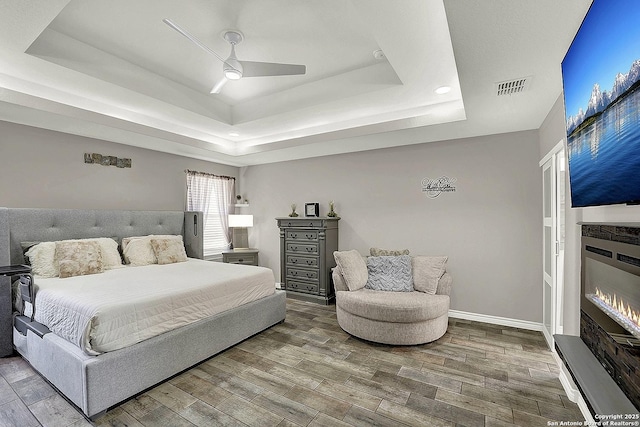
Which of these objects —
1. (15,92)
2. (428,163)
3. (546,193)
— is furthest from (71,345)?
(546,193)

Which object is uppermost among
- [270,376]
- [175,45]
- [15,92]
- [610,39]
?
[175,45]

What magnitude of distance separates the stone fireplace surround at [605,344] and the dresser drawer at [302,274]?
10.6ft

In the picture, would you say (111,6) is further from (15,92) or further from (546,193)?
(546,193)

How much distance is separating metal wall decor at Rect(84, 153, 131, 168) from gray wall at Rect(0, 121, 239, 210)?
0.17ft

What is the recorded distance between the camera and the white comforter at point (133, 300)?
203cm

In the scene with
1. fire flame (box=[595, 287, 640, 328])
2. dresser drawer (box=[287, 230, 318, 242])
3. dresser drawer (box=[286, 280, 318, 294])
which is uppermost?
dresser drawer (box=[287, 230, 318, 242])

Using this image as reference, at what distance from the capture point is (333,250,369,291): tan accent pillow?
137 inches

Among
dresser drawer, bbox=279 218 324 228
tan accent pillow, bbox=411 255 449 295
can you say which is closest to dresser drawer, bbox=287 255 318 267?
dresser drawer, bbox=279 218 324 228

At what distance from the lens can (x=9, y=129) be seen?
10.2 feet

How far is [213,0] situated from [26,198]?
316cm

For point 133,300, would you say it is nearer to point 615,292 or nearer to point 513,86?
point 615,292

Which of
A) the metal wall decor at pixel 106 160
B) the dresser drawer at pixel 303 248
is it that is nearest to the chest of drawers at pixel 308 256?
the dresser drawer at pixel 303 248

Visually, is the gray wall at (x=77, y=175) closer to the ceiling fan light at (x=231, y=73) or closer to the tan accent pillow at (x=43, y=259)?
the tan accent pillow at (x=43, y=259)

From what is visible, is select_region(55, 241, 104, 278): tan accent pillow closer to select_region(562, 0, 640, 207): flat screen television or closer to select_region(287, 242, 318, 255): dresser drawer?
select_region(287, 242, 318, 255): dresser drawer
